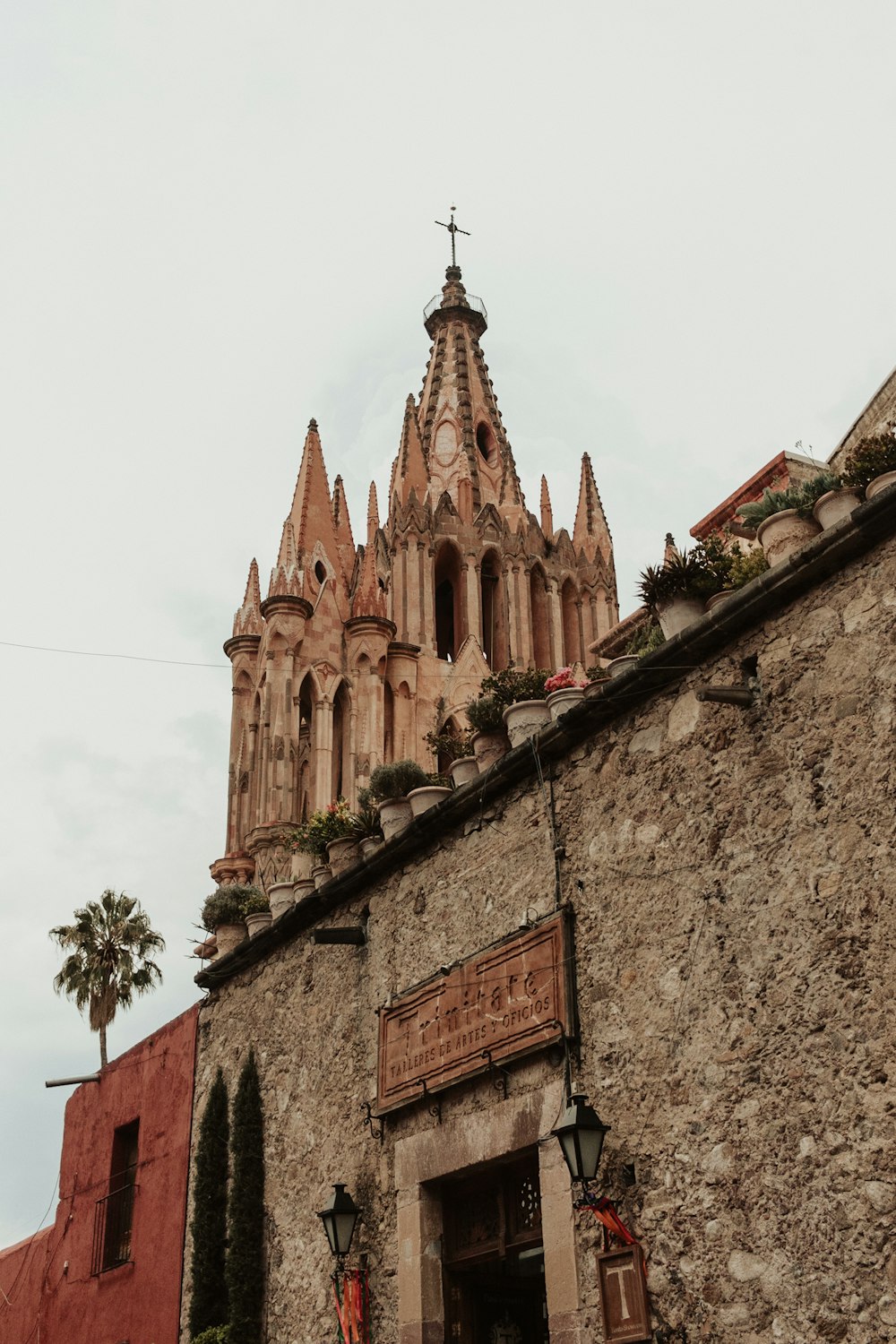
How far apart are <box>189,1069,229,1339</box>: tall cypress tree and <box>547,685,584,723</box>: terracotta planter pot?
608 centimetres

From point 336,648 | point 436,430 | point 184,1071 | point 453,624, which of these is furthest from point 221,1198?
point 436,430

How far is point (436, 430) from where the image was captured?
152ft

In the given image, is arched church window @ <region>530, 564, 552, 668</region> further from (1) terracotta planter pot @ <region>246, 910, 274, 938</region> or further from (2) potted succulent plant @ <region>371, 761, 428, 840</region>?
(2) potted succulent plant @ <region>371, 761, 428, 840</region>

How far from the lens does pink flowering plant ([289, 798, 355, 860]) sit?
558 inches

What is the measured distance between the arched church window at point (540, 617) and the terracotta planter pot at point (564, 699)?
30.7m

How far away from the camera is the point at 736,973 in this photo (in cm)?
852

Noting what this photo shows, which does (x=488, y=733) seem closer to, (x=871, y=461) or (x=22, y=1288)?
(x=871, y=461)

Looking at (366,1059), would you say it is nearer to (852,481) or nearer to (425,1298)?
(425,1298)

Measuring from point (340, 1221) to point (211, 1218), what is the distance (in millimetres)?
3103

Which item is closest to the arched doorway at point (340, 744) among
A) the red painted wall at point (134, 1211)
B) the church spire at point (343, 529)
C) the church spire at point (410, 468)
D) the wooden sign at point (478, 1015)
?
the church spire at point (343, 529)

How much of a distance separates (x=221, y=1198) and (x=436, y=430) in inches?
1361

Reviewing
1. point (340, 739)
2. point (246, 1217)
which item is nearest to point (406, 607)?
point (340, 739)

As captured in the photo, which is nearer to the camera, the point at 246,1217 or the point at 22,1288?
the point at 246,1217

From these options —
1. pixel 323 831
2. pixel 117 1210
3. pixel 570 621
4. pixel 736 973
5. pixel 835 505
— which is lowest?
pixel 736 973
